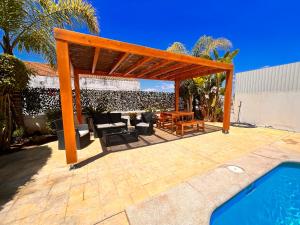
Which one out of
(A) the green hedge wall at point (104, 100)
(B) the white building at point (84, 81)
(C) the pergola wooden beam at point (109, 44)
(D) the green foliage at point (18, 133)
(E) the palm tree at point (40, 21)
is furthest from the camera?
(B) the white building at point (84, 81)

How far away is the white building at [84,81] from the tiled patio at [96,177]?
29.8 feet

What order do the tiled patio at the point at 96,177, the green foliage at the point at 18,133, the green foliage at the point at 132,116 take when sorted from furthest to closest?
1. the green foliage at the point at 132,116
2. the green foliage at the point at 18,133
3. the tiled patio at the point at 96,177

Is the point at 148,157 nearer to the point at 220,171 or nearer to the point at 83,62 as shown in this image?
the point at 220,171

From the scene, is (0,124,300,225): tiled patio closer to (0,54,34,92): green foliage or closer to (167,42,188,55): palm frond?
(0,54,34,92): green foliage

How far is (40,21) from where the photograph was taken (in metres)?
5.48

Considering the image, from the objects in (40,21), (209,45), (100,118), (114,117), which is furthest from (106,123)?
(209,45)

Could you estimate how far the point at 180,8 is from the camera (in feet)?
27.8

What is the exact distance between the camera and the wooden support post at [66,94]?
348 cm

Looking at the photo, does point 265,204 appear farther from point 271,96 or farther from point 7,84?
point 271,96

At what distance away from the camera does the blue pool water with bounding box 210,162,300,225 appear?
2.42 meters

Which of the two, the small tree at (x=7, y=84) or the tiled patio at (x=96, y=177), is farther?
the small tree at (x=7, y=84)

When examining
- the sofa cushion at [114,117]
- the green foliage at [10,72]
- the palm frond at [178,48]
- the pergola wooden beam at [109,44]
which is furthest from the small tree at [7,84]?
the palm frond at [178,48]

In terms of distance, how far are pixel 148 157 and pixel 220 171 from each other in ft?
6.86

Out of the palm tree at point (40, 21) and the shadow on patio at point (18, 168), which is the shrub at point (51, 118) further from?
the palm tree at point (40, 21)
